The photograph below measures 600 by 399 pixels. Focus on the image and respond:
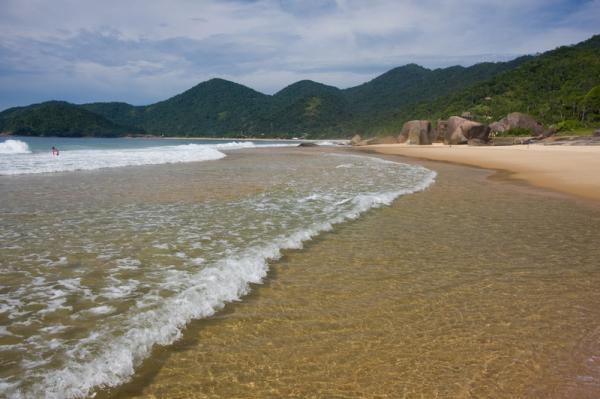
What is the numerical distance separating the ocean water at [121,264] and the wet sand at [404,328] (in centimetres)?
28

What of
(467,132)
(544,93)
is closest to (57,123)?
(467,132)

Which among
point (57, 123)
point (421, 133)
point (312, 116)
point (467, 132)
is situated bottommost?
point (467, 132)

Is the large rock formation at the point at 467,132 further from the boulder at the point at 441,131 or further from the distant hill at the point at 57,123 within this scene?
the distant hill at the point at 57,123

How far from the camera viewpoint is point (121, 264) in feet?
18.2

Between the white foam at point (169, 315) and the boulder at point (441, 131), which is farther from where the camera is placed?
the boulder at point (441, 131)

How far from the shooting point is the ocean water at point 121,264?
320 cm

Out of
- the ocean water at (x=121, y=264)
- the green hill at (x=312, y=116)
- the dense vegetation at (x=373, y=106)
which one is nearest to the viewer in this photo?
the ocean water at (x=121, y=264)

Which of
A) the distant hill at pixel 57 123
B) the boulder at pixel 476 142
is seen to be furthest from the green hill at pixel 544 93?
the distant hill at pixel 57 123

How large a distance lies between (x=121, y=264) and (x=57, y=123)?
448 feet

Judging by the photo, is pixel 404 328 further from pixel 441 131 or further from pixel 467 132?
pixel 441 131

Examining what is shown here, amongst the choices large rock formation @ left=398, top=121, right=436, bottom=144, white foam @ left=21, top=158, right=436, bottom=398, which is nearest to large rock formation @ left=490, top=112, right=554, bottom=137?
large rock formation @ left=398, top=121, right=436, bottom=144

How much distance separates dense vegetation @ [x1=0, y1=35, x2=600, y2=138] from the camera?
218ft

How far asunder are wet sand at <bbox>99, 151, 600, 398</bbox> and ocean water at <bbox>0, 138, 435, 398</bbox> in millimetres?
280

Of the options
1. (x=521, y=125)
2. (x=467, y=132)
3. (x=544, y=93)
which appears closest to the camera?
(x=467, y=132)
